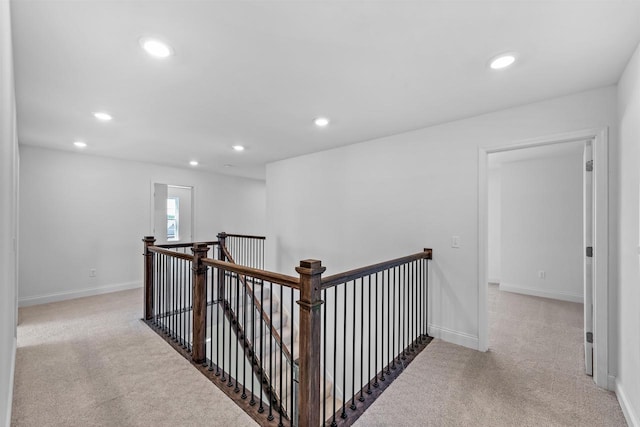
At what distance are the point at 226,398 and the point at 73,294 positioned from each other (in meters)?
4.08

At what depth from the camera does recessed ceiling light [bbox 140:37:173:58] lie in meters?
1.69

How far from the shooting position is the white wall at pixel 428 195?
251 centimetres

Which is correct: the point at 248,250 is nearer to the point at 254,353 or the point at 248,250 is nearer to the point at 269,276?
the point at 254,353

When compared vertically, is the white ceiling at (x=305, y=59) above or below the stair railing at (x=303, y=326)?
above

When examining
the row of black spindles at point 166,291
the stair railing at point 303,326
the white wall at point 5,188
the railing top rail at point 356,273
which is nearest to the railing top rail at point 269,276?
the stair railing at point 303,326

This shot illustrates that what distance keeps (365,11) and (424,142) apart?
197 cm

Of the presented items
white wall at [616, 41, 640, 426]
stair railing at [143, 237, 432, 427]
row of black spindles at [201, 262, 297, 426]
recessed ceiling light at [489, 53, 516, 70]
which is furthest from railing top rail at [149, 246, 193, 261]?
white wall at [616, 41, 640, 426]

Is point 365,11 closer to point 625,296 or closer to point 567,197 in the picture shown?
point 625,296

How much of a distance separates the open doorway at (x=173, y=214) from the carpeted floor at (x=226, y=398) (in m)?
3.02

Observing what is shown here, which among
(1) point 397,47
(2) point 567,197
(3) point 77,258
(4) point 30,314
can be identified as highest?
(1) point 397,47

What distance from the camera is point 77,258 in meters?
4.59

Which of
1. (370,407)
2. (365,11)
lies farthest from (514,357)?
(365,11)

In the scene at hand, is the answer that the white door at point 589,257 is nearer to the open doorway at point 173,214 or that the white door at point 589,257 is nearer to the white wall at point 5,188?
the white wall at point 5,188

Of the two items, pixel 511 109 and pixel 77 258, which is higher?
pixel 511 109
